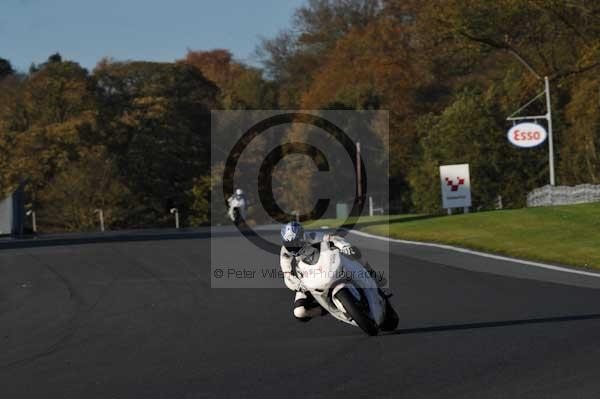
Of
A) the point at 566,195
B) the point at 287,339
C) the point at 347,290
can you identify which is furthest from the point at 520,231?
the point at 347,290

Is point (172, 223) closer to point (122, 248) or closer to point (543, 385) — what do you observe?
point (122, 248)

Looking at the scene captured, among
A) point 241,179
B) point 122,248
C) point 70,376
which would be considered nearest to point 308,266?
point 70,376

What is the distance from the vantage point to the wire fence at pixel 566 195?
33.9 m

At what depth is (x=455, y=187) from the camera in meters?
32.2

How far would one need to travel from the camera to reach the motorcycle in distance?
1033 cm

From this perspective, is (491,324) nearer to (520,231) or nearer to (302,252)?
(302,252)

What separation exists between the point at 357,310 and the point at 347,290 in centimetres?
22

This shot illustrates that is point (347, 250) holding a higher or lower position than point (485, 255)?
higher

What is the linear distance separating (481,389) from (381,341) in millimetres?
2792

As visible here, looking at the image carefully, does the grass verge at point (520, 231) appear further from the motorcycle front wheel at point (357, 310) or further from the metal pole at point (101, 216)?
the metal pole at point (101, 216)
